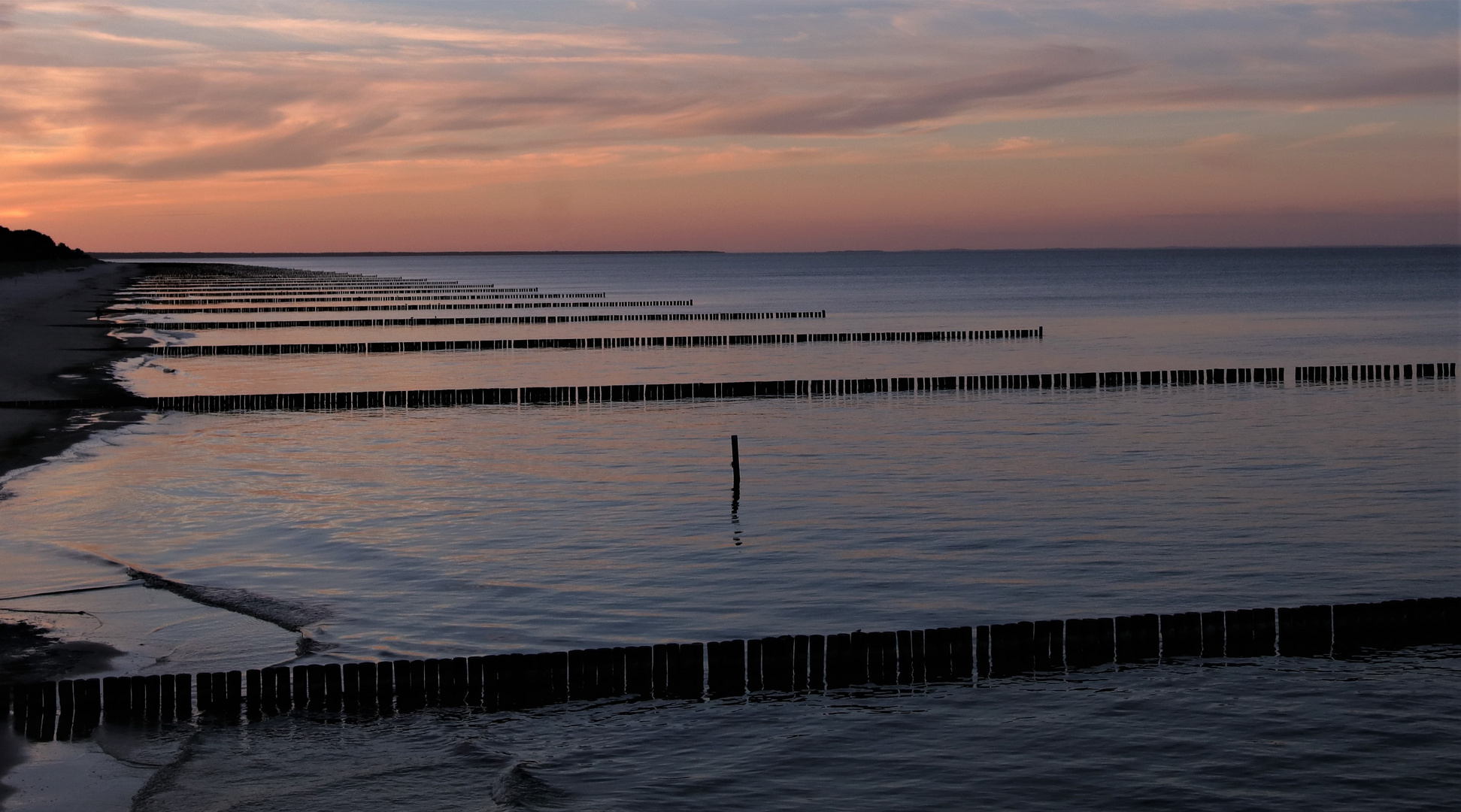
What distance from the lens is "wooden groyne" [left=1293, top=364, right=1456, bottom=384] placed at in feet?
180

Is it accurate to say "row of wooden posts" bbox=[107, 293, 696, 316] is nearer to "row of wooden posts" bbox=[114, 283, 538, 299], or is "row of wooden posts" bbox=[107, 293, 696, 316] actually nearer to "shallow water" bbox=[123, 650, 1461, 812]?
"row of wooden posts" bbox=[114, 283, 538, 299]

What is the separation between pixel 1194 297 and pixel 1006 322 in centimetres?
4715

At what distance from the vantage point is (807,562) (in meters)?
23.2

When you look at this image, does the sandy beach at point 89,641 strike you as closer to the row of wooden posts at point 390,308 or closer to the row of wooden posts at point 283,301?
the row of wooden posts at point 390,308

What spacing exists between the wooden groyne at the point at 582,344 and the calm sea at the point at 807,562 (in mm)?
14169

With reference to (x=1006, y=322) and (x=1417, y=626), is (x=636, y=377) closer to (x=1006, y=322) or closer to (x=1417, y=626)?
(x=1417, y=626)

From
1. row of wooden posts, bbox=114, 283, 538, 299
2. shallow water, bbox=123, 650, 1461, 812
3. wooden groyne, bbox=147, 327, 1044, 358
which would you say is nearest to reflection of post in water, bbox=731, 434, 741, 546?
shallow water, bbox=123, 650, 1461, 812

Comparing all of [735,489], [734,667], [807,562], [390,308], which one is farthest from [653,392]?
[390,308]

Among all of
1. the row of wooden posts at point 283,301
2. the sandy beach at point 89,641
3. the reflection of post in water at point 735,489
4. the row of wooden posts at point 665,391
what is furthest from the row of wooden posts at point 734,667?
the row of wooden posts at point 283,301

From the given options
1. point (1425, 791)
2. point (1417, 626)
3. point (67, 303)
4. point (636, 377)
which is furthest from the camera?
point (67, 303)

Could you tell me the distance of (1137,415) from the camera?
4469 cm

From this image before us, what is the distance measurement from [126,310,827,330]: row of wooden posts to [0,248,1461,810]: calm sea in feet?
118

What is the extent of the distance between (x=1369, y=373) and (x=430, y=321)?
64.0 m

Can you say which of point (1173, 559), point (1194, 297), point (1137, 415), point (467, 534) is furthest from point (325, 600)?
point (1194, 297)
